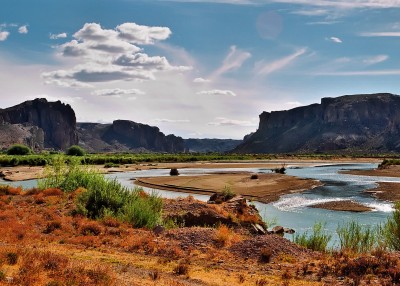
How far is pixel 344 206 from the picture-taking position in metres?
36.8

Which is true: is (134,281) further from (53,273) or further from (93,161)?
(93,161)

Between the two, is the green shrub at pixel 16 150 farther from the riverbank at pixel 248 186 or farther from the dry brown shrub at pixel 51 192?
the dry brown shrub at pixel 51 192

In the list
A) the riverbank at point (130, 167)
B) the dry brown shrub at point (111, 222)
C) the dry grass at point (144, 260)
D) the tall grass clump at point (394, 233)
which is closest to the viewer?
→ the dry grass at point (144, 260)

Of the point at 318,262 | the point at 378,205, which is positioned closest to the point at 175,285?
the point at 318,262

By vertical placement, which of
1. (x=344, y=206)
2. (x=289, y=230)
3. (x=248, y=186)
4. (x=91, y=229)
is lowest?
(x=289, y=230)

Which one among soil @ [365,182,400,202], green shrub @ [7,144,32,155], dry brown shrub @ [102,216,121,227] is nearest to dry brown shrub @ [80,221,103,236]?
dry brown shrub @ [102,216,121,227]

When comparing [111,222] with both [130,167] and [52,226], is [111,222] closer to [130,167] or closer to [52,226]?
[52,226]

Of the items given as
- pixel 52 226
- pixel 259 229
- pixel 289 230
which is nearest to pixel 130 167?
pixel 289 230

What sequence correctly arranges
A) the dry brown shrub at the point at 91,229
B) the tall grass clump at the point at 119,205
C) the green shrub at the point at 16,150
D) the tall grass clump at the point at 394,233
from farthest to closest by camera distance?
the green shrub at the point at 16,150 < the tall grass clump at the point at 119,205 < the dry brown shrub at the point at 91,229 < the tall grass clump at the point at 394,233

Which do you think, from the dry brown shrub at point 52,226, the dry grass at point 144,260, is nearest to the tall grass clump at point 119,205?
the dry grass at point 144,260

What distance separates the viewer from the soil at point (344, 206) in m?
35.1

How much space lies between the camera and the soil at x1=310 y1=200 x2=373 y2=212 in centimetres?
3506

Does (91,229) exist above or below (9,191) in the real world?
below

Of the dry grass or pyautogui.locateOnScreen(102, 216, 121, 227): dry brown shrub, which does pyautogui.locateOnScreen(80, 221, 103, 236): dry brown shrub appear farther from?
pyautogui.locateOnScreen(102, 216, 121, 227): dry brown shrub
